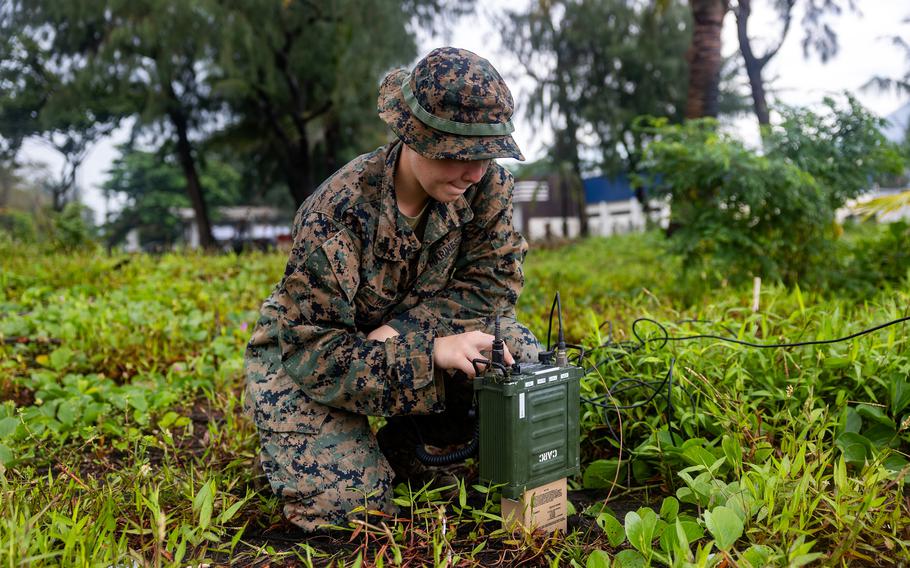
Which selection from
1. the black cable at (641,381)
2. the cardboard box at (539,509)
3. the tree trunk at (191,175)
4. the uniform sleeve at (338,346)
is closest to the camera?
the cardboard box at (539,509)

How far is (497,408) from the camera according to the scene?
1.61m

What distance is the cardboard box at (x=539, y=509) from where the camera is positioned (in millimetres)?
1678

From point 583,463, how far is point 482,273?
0.68m

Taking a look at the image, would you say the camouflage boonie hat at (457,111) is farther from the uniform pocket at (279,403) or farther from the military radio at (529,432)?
the uniform pocket at (279,403)

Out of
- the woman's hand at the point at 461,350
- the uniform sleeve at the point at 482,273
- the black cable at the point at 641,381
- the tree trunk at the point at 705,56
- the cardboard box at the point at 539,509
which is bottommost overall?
the cardboard box at the point at 539,509

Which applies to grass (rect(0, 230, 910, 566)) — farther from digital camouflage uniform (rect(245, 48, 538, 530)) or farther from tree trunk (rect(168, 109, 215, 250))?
tree trunk (rect(168, 109, 215, 250))

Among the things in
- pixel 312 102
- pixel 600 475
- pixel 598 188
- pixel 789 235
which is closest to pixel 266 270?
pixel 789 235

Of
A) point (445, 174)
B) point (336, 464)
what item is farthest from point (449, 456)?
point (445, 174)

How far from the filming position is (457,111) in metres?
1.69

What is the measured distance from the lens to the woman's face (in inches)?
69.6

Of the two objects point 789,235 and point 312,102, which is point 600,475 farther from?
point 312,102

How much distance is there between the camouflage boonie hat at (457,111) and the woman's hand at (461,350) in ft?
1.52

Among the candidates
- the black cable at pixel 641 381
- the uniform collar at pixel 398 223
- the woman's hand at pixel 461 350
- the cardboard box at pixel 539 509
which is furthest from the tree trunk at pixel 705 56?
the cardboard box at pixel 539 509

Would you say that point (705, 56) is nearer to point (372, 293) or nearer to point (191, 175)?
point (372, 293)
